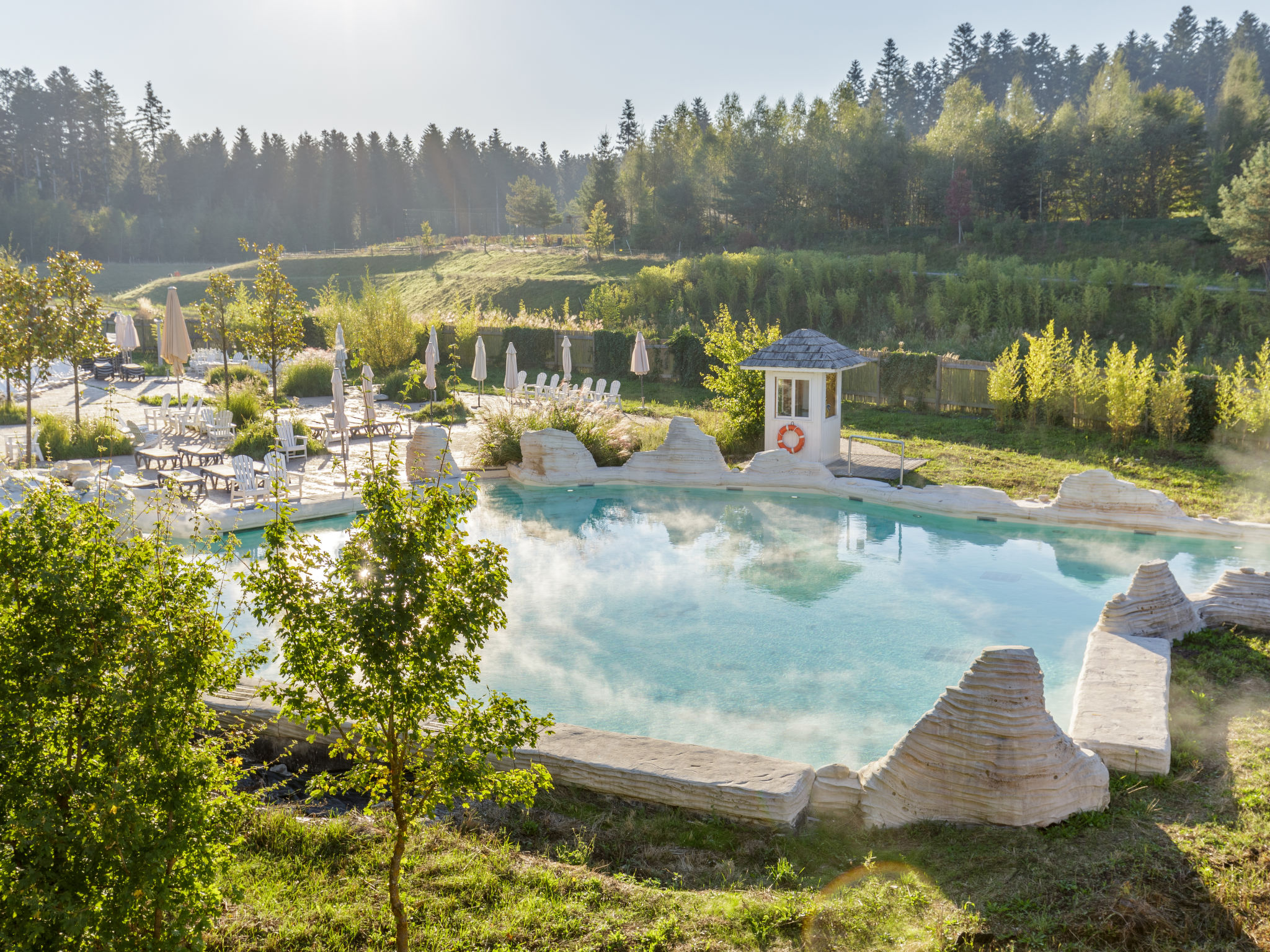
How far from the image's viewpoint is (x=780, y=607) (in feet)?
27.6

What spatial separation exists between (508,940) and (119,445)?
1285 centimetres

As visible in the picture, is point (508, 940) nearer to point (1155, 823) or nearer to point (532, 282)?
point (1155, 823)

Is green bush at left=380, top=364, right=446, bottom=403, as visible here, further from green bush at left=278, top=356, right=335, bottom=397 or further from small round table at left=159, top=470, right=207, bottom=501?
small round table at left=159, top=470, right=207, bottom=501

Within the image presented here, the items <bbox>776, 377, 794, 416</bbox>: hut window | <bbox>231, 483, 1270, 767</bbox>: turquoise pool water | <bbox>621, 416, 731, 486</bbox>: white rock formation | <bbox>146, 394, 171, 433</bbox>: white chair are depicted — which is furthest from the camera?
<bbox>146, 394, 171, 433</bbox>: white chair

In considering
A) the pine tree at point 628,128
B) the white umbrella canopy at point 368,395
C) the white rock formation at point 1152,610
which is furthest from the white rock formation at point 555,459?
the pine tree at point 628,128

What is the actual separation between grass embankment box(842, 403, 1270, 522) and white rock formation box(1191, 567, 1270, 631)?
10.9 ft

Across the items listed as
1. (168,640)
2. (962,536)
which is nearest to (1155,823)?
(168,640)

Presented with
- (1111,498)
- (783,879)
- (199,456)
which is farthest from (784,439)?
(783,879)

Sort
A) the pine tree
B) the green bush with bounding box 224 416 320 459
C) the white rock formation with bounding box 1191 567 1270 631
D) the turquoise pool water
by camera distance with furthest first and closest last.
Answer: the pine tree → the green bush with bounding box 224 416 320 459 → the white rock formation with bounding box 1191 567 1270 631 → the turquoise pool water

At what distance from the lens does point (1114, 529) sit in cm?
996

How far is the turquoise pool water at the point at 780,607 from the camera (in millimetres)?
6496

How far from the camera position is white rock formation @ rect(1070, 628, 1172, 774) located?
16.2 feet

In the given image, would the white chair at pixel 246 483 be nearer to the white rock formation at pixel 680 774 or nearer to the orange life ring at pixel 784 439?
the white rock formation at pixel 680 774

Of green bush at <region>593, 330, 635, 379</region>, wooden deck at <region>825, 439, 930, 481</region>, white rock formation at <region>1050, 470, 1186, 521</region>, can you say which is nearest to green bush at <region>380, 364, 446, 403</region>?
green bush at <region>593, 330, 635, 379</region>
